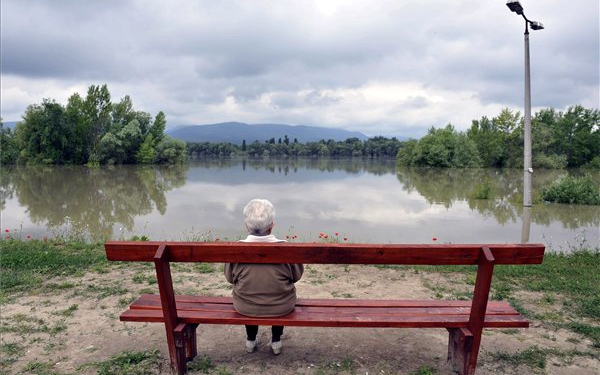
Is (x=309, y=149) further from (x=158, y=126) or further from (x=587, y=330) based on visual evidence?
(x=587, y=330)

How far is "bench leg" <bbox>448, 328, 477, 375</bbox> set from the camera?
3.28 metres

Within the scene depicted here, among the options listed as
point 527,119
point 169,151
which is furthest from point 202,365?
point 169,151

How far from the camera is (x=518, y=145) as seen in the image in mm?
62062

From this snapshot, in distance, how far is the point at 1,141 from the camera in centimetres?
5941

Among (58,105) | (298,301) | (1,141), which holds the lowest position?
(298,301)

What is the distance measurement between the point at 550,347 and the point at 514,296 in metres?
1.48

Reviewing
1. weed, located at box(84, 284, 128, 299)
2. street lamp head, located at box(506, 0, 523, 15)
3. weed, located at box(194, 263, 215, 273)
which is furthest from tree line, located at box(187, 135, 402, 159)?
weed, located at box(84, 284, 128, 299)

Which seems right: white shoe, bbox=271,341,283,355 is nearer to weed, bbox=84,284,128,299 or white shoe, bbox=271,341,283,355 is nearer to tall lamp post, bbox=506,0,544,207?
weed, bbox=84,284,128,299

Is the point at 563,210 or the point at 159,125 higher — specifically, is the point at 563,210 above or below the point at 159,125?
below

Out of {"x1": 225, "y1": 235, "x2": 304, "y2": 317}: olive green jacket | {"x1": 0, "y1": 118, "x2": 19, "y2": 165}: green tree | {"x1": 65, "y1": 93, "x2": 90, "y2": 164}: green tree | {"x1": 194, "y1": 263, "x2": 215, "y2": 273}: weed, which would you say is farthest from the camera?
{"x1": 65, "y1": 93, "x2": 90, "y2": 164}: green tree

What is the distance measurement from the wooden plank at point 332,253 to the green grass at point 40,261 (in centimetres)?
364

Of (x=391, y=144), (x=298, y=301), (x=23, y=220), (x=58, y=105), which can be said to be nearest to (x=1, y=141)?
(x=58, y=105)

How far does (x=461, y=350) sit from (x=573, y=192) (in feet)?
74.4

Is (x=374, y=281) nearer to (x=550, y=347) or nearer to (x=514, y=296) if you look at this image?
(x=514, y=296)
